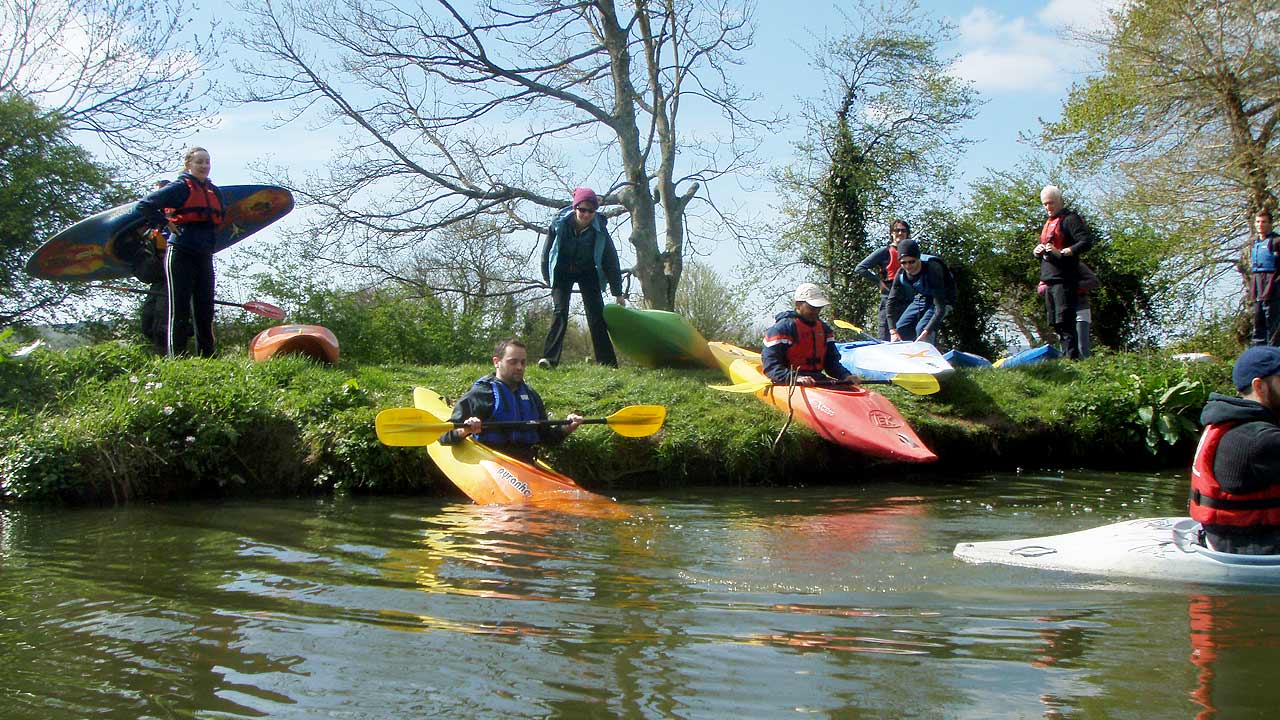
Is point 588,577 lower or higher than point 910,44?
lower

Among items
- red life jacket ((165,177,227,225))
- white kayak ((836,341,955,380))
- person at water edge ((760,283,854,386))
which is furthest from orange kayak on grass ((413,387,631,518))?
white kayak ((836,341,955,380))

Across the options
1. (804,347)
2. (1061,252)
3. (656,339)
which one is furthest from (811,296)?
(1061,252)

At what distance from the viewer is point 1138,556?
4148 millimetres

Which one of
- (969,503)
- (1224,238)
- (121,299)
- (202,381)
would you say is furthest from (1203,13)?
(121,299)

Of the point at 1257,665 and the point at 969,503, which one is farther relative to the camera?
the point at 969,503

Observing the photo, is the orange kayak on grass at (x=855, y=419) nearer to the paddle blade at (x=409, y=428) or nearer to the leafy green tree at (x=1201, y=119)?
the paddle blade at (x=409, y=428)

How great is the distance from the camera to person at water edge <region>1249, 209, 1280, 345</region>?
9.30m

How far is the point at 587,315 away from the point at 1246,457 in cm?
603

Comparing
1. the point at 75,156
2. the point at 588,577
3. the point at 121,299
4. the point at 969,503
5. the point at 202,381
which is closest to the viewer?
the point at 588,577

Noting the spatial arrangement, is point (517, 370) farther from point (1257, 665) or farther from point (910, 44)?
point (910, 44)

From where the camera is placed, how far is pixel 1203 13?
43.2ft

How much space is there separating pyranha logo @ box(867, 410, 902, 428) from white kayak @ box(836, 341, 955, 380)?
111 cm

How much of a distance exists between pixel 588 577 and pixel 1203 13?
13016 mm

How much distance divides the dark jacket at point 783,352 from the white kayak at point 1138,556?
Answer: 11.8ft
